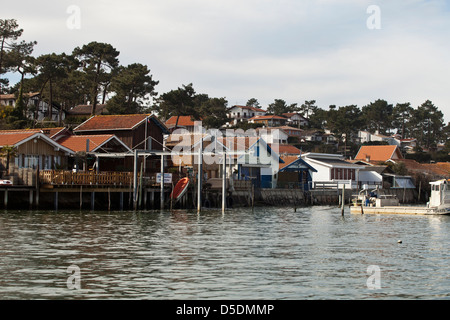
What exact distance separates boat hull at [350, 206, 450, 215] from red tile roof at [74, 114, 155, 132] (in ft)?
85.2

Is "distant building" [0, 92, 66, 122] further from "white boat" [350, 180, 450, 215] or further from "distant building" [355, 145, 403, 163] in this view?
"white boat" [350, 180, 450, 215]

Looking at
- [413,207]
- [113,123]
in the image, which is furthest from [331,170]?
[113,123]

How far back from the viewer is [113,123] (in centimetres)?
6844

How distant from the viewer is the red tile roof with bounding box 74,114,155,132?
67375 mm

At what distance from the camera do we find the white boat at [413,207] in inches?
2115

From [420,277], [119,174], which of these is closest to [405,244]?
[420,277]

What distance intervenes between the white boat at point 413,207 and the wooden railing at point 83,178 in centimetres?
2251

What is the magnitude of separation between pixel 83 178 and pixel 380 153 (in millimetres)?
73805

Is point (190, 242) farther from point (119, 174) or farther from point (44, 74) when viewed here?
point (44, 74)

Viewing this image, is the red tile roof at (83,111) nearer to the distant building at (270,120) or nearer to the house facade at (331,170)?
the house facade at (331,170)

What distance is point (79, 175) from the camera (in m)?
48.7

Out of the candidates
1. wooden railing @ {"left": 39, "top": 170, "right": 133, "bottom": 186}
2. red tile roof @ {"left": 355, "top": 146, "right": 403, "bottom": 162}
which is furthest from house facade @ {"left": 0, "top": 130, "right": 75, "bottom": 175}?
red tile roof @ {"left": 355, "top": 146, "right": 403, "bottom": 162}

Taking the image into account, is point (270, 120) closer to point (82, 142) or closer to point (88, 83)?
point (88, 83)
